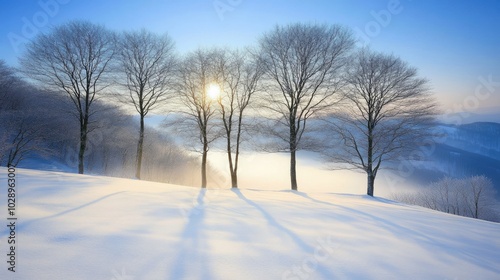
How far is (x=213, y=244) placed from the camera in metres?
2.62

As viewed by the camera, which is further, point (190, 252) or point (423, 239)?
point (423, 239)

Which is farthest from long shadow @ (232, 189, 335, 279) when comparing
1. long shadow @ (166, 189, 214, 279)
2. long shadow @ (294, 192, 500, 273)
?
long shadow @ (294, 192, 500, 273)

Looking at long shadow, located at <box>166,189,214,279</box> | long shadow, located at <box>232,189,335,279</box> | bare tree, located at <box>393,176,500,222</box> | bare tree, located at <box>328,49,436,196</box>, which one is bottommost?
bare tree, located at <box>393,176,500,222</box>

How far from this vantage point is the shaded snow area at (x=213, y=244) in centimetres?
202

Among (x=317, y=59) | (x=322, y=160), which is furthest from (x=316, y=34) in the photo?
(x=322, y=160)

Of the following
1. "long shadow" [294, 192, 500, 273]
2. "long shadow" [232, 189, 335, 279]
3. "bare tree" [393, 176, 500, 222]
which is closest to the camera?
"long shadow" [232, 189, 335, 279]

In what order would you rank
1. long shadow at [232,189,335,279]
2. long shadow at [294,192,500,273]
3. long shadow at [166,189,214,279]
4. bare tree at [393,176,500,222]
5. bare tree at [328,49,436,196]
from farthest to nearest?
bare tree at [393,176,500,222] → bare tree at [328,49,436,196] → long shadow at [294,192,500,273] → long shadow at [232,189,335,279] → long shadow at [166,189,214,279]

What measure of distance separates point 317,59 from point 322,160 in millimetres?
6940

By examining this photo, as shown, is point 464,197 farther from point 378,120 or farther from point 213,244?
point 213,244

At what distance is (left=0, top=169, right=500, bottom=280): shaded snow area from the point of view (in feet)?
6.63

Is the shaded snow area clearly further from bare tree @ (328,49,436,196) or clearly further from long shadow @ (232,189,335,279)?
bare tree @ (328,49,436,196)

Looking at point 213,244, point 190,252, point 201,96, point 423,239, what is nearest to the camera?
point 190,252

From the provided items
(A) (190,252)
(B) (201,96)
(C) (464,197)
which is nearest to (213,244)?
(A) (190,252)

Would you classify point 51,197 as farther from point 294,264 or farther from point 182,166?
point 182,166
